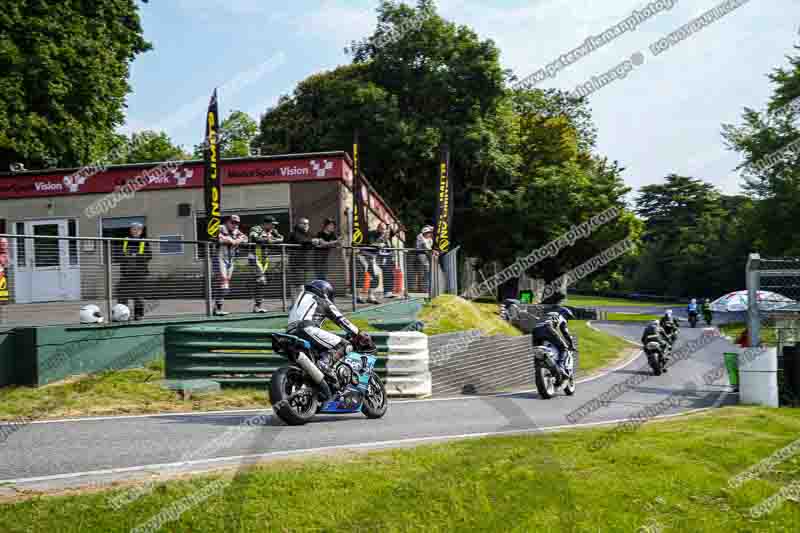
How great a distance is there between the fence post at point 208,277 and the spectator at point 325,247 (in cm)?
274

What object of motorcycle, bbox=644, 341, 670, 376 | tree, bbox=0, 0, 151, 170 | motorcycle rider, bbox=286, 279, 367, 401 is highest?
tree, bbox=0, 0, 151, 170

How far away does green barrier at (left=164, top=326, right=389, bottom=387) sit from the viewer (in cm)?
1178

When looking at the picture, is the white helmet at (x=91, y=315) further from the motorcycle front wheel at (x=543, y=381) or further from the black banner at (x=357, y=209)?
the black banner at (x=357, y=209)

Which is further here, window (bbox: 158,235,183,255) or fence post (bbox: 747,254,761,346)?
fence post (bbox: 747,254,761,346)

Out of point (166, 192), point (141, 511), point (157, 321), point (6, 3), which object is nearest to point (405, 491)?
point (141, 511)

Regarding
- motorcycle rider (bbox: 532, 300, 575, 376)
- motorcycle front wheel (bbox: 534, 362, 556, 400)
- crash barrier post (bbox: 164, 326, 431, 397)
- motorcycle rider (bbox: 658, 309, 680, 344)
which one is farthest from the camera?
motorcycle rider (bbox: 658, 309, 680, 344)

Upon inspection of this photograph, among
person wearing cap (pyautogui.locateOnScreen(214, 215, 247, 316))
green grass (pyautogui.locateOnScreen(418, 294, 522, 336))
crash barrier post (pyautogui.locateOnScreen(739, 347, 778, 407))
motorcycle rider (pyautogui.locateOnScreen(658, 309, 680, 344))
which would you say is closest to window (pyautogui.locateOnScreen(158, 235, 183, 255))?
person wearing cap (pyautogui.locateOnScreen(214, 215, 247, 316))

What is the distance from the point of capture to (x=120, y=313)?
12.1 meters

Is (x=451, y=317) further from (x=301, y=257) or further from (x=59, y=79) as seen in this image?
(x=59, y=79)

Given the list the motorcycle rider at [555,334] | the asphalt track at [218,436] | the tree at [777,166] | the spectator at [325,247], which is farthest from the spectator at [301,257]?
the tree at [777,166]

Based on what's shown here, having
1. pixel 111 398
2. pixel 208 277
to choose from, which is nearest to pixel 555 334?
pixel 208 277

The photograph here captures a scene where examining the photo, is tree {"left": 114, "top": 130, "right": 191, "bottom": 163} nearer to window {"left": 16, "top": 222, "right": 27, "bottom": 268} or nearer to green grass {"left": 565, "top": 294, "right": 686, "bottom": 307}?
green grass {"left": 565, "top": 294, "right": 686, "bottom": 307}

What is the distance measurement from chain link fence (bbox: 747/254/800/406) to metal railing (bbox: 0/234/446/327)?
317 inches

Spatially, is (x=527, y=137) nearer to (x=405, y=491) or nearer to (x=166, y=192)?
(x=166, y=192)
